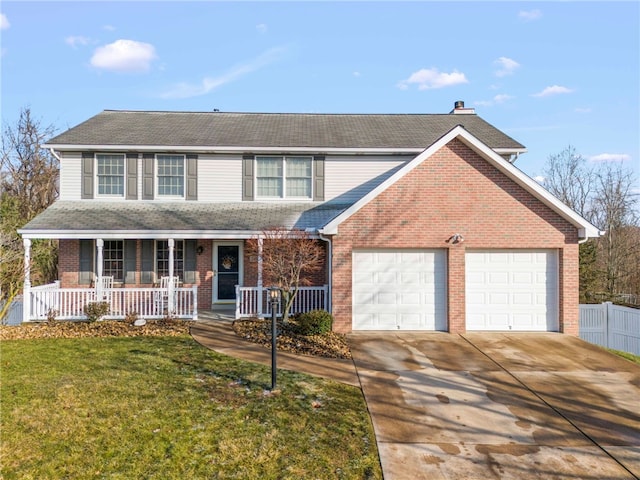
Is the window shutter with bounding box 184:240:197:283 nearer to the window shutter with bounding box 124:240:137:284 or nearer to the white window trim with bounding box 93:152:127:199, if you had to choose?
the window shutter with bounding box 124:240:137:284

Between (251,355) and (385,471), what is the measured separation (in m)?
4.67

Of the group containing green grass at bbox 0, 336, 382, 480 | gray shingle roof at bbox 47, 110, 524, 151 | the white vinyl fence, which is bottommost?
the white vinyl fence

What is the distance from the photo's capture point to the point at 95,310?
11133mm

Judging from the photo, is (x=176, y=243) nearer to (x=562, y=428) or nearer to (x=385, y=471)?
(x=385, y=471)

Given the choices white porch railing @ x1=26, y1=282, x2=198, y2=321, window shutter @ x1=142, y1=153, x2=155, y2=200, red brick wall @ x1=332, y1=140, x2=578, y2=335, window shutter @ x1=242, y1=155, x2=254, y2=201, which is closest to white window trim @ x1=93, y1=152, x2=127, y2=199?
window shutter @ x1=142, y1=153, x2=155, y2=200

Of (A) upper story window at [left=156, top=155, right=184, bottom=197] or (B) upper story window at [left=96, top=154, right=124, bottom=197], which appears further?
(A) upper story window at [left=156, top=155, right=184, bottom=197]

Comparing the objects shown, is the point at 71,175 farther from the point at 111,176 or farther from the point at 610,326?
the point at 610,326

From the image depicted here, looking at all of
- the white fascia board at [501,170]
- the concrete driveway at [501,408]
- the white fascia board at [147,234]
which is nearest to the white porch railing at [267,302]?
the white fascia board at [147,234]

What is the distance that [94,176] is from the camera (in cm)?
1370

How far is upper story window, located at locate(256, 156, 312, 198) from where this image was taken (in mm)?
14102

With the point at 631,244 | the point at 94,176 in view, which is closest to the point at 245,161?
the point at 94,176

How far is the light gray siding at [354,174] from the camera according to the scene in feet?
46.5

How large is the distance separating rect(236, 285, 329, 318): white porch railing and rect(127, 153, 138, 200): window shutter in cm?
558

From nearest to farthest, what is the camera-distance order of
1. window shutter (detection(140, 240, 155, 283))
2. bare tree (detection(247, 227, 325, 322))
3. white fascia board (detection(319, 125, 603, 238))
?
white fascia board (detection(319, 125, 603, 238)) < bare tree (detection(247, 227, 325, 322)) < window shutter (detection(140, 240, 155, 283))
